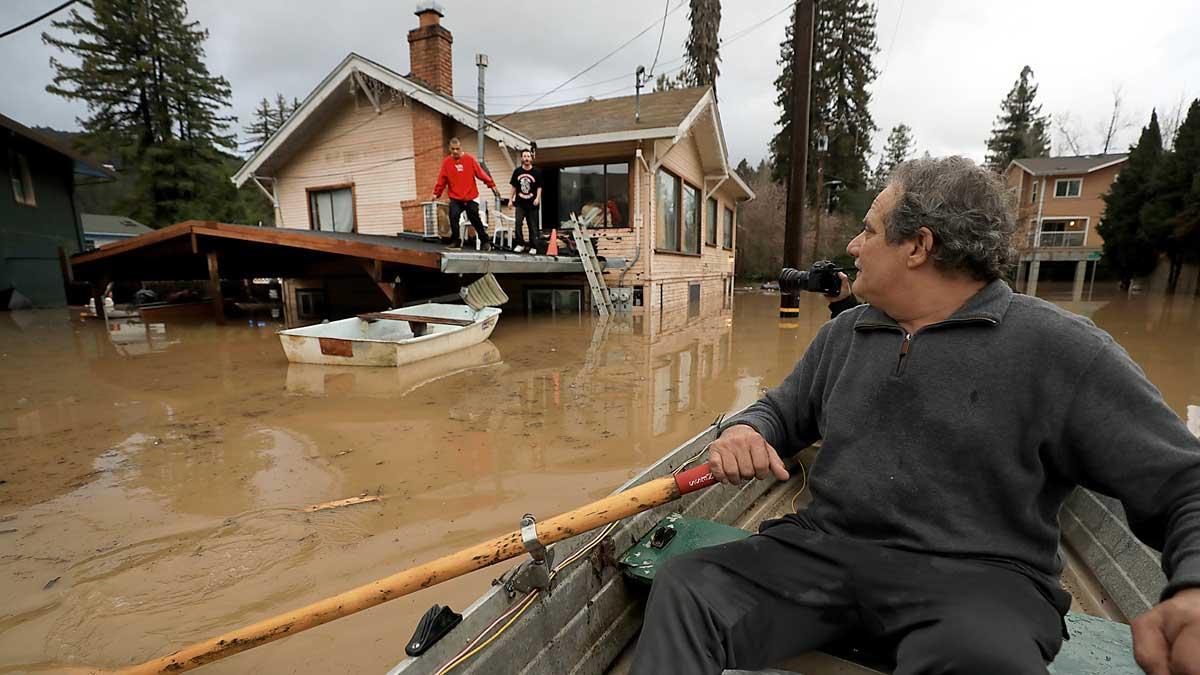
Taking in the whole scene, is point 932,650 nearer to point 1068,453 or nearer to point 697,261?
point 1068,453

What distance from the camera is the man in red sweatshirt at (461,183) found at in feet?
30.0

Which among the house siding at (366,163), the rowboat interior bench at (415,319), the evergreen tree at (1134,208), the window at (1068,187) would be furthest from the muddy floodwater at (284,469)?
the window at (1068,187)

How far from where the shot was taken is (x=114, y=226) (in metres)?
27.7

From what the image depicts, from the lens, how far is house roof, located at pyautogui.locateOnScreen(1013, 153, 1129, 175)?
31641 mm

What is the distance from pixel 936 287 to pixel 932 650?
936mm

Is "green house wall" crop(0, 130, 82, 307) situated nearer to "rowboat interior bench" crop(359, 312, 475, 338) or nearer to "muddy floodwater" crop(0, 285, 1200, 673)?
"muddy floodwater" crop(0, 285, 1200, 673)

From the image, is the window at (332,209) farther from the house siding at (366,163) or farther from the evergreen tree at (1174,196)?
the evergreen tree at (1174,196)

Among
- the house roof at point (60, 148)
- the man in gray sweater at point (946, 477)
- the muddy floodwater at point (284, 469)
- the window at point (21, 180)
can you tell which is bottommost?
the muddy floodwater at point (284, 469)

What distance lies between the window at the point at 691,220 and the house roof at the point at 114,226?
27447 mm

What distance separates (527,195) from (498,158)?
2884 mm

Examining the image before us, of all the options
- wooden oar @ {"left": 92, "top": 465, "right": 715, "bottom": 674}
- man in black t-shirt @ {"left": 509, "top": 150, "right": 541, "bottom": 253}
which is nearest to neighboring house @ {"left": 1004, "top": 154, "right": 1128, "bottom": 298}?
man in black t-shirt @ {"left": 509, "top": 150, "right": 541, "bottom": 253}

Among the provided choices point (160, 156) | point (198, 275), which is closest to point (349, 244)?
point (198, 275)

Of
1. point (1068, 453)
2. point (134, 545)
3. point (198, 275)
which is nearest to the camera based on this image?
point (1068, 453)

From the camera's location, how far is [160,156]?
2516 centimetres
